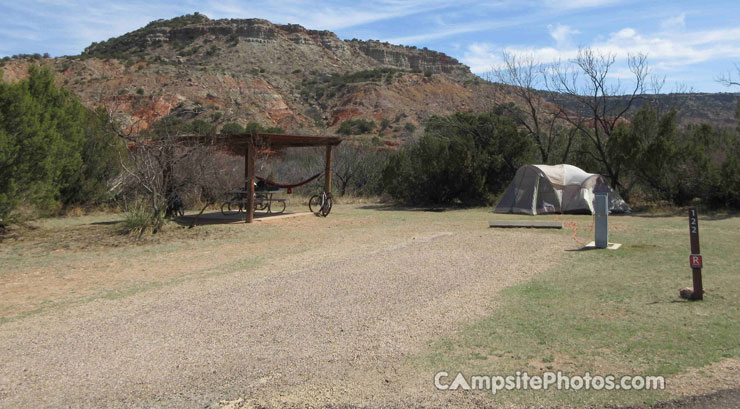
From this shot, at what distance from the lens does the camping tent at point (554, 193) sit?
19.0 m

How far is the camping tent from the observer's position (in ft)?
62.4

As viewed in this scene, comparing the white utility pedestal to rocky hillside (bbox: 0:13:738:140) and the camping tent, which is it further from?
rocky hillside (bbox: 0:13:738:140)

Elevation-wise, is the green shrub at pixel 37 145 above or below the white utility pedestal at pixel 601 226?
above

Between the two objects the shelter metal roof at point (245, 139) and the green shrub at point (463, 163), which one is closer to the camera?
the shelter metal roof at point (245, 139)

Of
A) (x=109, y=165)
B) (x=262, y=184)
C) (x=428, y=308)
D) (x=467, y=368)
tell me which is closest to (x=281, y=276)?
(x=428, y=308)

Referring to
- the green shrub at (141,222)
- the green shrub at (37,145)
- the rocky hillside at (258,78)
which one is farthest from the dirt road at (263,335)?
the rocky hillside at (258,78)

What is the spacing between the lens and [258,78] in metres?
55.3

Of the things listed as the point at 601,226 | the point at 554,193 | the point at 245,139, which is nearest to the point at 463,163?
the point at 554,193

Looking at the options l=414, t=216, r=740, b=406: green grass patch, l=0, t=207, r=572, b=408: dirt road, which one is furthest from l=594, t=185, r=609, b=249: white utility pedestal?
l=0, t=207, r=572, b=408: dirt road

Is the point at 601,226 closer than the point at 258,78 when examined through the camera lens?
Yes

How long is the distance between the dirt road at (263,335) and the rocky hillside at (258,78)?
104 feet

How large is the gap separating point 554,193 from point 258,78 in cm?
4149

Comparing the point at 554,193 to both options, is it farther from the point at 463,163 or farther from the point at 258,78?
the point at 258,78

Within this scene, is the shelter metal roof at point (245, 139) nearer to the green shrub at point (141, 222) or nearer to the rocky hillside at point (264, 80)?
the green shrub at point (141, 222)
